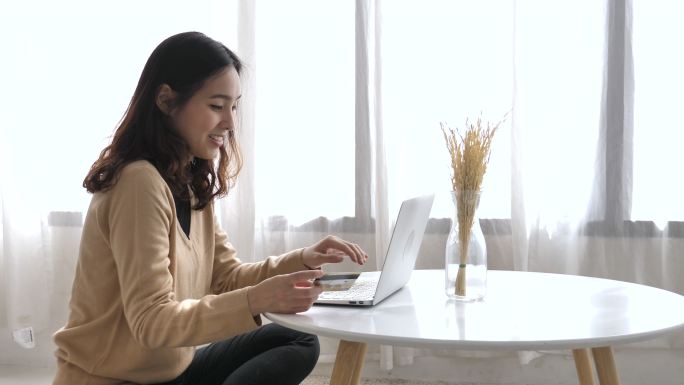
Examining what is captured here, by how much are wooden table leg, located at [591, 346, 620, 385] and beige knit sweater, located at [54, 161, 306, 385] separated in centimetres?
63

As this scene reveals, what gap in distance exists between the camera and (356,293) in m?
1.52

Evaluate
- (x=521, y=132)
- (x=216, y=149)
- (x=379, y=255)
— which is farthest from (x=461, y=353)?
(x=216, y=149)

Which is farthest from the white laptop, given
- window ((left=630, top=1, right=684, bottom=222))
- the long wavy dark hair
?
window ((left=630, top=1, right=684, bottom=222))

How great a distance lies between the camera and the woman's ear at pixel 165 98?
1.51m

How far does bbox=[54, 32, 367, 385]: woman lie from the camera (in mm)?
1332

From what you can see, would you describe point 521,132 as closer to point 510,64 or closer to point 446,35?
point 510,64

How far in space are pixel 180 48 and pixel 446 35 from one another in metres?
1.20

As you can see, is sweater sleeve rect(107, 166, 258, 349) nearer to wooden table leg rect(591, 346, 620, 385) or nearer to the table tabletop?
the table tabletop

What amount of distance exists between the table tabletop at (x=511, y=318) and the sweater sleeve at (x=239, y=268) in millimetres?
265

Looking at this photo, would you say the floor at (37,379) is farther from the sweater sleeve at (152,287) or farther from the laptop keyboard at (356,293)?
the sweater sleeve at (152,287)

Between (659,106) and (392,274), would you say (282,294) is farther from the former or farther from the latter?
(659,106)

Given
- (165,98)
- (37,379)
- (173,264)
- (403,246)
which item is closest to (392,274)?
(403,246)

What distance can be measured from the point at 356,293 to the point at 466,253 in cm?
23

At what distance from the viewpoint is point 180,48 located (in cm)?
151
